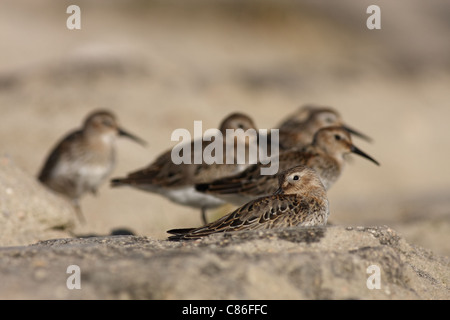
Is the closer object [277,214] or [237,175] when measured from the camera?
[277,214]

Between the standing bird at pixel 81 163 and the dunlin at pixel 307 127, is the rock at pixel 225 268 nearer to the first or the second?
the dunlin at pixel 307 127

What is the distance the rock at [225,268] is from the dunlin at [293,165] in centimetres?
291

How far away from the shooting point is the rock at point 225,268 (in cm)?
431

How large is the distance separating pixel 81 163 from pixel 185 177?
2.78 m

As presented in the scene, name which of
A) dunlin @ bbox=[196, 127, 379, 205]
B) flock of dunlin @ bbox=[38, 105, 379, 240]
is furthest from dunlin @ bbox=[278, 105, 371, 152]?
dunlin @ bbox=[196, 127, 379, 205]

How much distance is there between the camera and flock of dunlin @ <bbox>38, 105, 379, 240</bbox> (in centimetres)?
636

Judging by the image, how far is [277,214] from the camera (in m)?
6.30

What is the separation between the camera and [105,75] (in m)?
17.6

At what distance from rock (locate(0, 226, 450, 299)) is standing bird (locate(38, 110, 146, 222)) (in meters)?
6.17

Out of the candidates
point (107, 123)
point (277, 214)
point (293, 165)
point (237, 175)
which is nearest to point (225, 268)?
point (277, 214)

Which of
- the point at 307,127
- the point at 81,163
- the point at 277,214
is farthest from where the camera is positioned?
the point at 81,163

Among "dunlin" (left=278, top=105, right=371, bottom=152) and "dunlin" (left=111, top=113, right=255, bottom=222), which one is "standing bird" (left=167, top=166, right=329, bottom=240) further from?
"dunlin" (left=278, top=105, right=371, bottom=152)

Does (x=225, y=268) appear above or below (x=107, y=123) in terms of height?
below

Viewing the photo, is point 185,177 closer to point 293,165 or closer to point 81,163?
point 293,165
